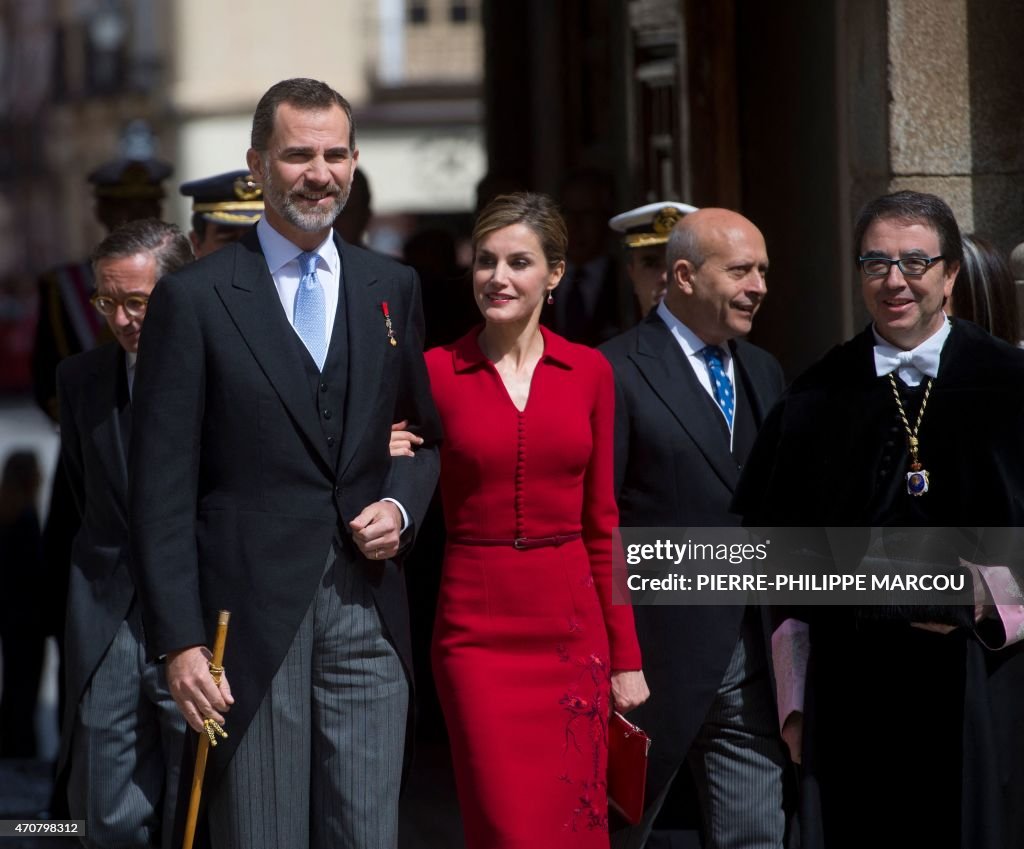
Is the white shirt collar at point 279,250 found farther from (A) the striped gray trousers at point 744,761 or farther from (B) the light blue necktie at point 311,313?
(A) the striped gray trousers at point 744,761

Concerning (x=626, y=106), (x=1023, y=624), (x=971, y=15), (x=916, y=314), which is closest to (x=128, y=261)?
A: (x=916, y=314)

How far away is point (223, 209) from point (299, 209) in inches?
82.9

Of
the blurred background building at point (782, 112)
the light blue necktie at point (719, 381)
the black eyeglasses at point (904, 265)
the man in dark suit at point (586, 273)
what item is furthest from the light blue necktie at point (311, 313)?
the man in dark suit at point (586, 273)

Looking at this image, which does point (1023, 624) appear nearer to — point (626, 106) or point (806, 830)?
point (806, 830)

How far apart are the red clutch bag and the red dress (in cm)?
6

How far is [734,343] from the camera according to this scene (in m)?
5.30

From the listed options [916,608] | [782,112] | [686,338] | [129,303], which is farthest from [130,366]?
[782,112]

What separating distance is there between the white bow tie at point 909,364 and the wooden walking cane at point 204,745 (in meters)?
1.48

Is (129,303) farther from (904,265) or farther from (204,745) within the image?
(904,265)

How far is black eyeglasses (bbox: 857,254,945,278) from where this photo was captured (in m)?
4.33

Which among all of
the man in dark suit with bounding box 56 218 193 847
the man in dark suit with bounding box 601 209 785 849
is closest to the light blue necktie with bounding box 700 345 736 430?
the man in dark suit with bounding box 601 209 785 849

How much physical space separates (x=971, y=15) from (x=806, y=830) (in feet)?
9.98

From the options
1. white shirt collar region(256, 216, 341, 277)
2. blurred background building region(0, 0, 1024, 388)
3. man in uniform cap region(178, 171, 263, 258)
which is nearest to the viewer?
white shirt collar region(256, 216, 341, 277)

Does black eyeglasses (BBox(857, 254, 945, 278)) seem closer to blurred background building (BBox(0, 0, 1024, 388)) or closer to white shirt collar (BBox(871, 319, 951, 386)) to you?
white shirt collar (BBox(871, 319, 951, 386))
